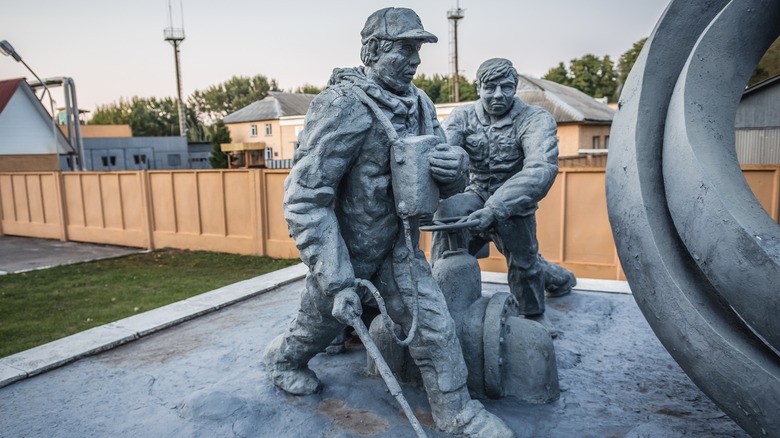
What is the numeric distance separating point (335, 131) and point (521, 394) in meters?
1.92

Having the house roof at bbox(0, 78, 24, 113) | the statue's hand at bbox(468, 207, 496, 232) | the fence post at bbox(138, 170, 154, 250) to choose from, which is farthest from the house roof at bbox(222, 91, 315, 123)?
the statue's hand at bbox(468, 207, 496, 232)

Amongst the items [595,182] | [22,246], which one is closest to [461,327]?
[595,182]

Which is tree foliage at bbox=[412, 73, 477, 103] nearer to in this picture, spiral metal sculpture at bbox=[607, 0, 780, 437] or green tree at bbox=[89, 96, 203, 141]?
green tree at bbox=[89, 96, 203, 141]

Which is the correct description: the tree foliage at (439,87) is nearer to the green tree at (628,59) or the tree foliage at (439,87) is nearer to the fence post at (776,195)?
the green tree at (628,59)

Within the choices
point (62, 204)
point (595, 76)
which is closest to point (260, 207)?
point (62, 204)

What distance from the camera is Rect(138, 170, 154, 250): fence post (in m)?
11.4

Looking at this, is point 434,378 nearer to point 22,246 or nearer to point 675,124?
point 675,124

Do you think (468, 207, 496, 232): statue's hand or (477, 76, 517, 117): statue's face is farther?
(477, 76, 517, 117): statue's face

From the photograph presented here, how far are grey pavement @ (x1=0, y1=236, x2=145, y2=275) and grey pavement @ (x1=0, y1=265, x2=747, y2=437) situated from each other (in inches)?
277

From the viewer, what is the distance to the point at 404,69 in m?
3.01

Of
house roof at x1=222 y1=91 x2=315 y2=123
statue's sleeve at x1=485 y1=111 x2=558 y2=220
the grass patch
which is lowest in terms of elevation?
the grass patch

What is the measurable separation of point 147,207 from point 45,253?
7.66 ft

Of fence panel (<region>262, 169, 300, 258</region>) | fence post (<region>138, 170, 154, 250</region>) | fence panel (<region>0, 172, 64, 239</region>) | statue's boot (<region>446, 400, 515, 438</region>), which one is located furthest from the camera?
fence panel (<region>0, 172, 64, 239</region>)

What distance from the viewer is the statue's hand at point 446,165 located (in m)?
2.88
